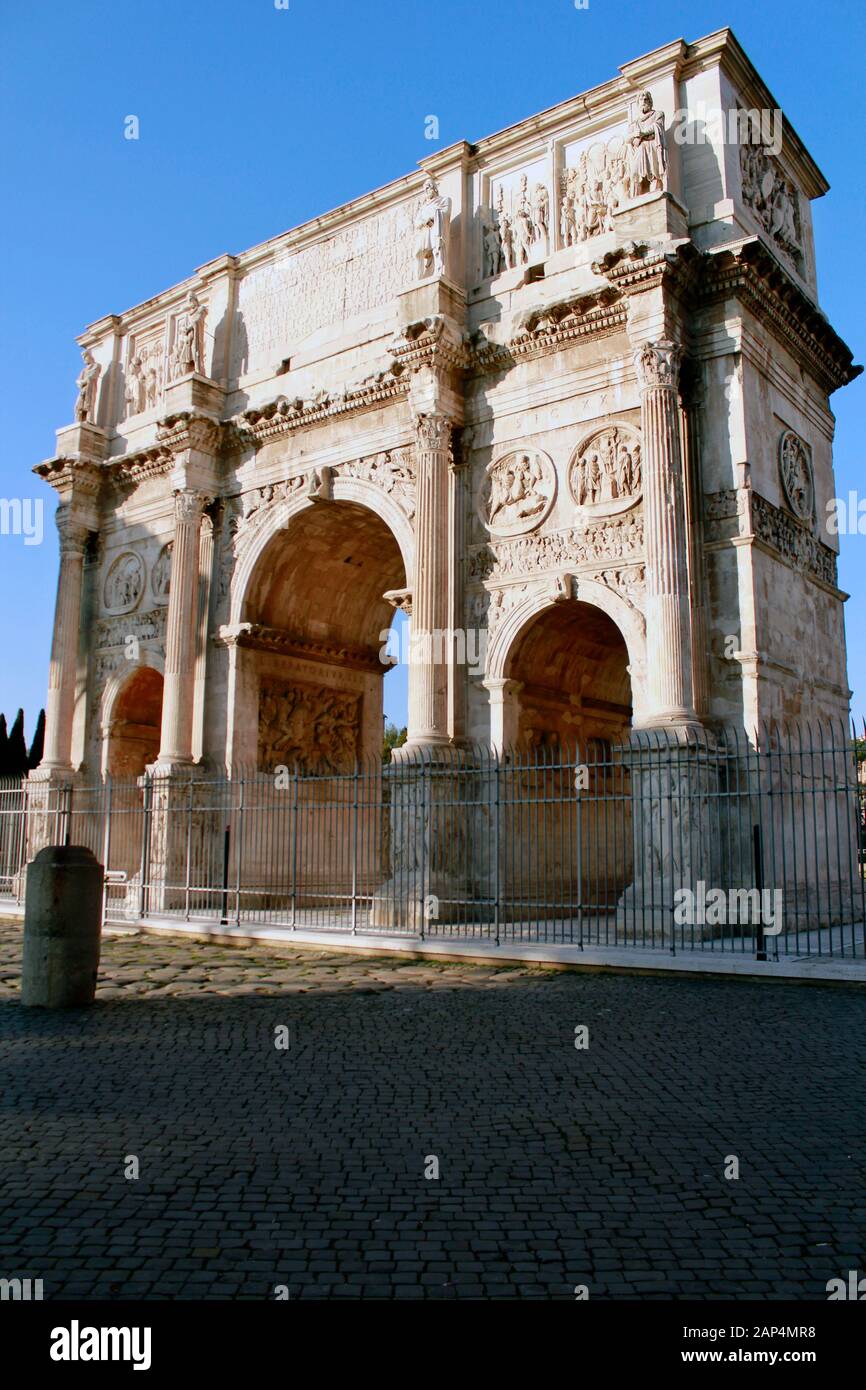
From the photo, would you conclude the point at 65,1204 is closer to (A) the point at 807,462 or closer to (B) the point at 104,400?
(A) the point at 807,462

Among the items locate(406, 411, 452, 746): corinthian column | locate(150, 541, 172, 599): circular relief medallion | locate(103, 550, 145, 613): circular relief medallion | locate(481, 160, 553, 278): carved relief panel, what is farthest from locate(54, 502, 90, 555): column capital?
locate(481, 160, 553, 278): carved relief panel

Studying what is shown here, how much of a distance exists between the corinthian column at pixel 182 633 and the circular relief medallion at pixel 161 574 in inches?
37.4

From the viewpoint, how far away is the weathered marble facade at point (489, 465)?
48.2 feet

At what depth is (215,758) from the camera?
64.4 feet

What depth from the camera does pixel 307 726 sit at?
20984mm

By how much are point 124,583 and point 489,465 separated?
30.1 ft

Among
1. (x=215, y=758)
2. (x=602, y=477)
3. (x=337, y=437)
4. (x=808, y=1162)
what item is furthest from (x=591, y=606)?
(x=808, y=1162)

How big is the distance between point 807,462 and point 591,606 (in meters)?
4.32

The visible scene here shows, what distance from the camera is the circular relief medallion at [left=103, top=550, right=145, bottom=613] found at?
71.9 ft

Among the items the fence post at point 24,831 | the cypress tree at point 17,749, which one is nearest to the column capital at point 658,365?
the fence post at point 24,831

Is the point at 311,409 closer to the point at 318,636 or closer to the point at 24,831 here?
the point at 318,636

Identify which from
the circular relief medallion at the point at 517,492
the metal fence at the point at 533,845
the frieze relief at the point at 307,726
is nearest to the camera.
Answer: the metal fence at the point at 533,845

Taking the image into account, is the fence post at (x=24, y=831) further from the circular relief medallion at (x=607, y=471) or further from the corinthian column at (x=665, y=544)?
the corinthian column at (x=665, y=544)

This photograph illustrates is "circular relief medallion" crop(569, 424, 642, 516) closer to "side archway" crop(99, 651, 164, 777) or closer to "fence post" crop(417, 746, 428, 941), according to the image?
"fence post" crop(417, 746, 428, 941)
